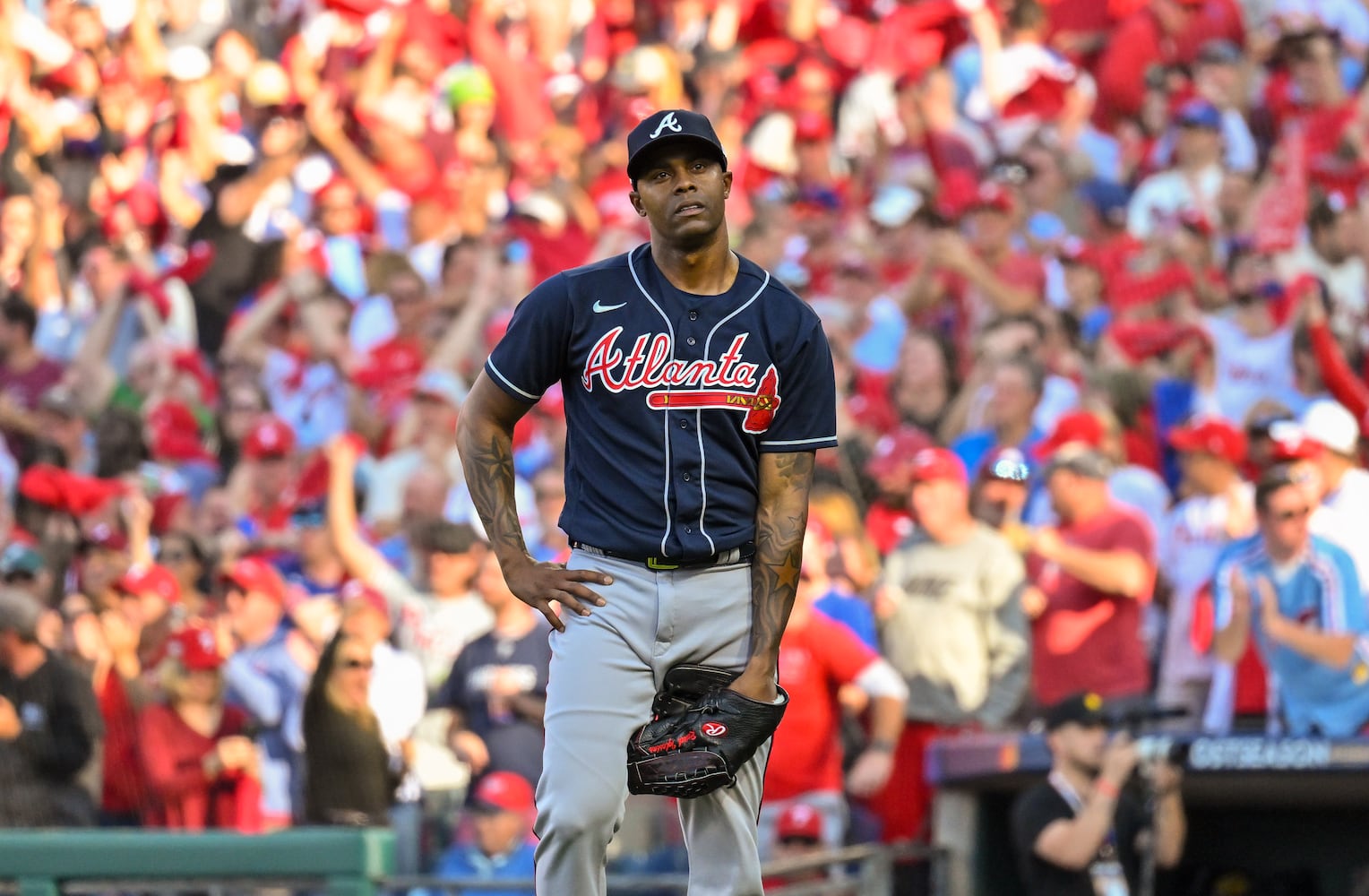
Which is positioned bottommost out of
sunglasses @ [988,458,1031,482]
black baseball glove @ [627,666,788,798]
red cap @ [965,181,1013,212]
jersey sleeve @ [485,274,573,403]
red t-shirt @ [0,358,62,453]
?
black baseball glove @ [627,666,788,798]

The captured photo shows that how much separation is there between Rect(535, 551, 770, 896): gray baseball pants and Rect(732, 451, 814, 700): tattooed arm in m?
0.04

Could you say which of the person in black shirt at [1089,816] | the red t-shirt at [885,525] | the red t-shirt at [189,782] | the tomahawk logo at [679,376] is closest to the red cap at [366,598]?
the red t-shirt at [189,782]

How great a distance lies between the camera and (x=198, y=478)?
11.5m

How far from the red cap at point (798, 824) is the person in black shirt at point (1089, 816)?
75cm

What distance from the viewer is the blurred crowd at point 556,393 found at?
7.98 m

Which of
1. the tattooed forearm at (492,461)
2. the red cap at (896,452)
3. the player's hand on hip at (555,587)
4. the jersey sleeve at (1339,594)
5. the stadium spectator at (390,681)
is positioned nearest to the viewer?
the player's hand on hip at (555,587)

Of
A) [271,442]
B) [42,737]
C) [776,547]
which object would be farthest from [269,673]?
[776,547]

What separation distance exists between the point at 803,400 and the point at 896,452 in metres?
4.69

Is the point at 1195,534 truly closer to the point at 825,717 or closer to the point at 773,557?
the point at 825,717

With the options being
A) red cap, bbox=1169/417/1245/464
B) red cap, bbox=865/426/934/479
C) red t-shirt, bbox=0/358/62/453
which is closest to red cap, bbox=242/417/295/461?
red t-shirt, bbox=0/358/62/453

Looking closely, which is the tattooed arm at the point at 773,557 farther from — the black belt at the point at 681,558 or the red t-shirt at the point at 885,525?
the red t-shirt at the point at 885,525

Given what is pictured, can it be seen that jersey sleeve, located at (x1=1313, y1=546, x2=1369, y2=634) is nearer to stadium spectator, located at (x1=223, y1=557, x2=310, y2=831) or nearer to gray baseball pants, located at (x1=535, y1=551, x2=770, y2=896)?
gray baseball pants, located at (x1=535, y1=551, x2=770, y2=896)

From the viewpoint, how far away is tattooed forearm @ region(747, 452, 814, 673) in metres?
4.36

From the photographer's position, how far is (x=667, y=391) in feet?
14.2
